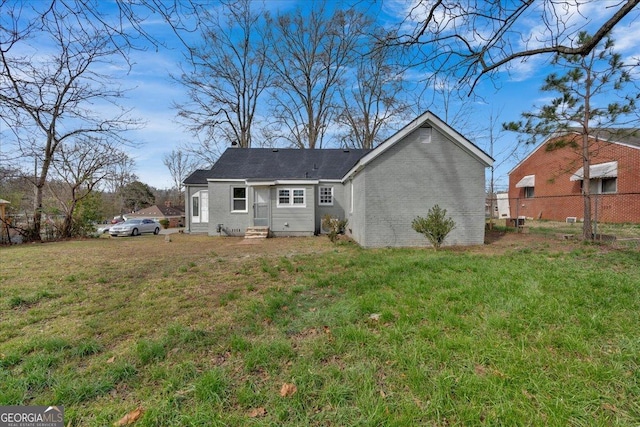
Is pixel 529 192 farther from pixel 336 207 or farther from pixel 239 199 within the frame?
pixel 239 199

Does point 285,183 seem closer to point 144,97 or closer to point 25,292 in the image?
point 144,97

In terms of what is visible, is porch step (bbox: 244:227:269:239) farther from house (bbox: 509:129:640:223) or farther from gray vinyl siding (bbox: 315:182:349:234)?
house (bbox: 509:129:640:223)

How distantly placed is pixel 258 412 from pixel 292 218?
43.3ft

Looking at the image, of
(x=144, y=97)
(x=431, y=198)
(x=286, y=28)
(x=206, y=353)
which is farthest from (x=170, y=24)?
(x=286, y=28)

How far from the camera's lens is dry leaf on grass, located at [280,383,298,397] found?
2.37m

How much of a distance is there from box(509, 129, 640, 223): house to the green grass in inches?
365

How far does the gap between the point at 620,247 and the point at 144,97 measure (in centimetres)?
1356

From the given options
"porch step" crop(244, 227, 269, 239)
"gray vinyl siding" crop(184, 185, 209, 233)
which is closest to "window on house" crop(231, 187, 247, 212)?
"porch step" crop(244, 227, 269, 239)

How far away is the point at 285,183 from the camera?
49.2 ft

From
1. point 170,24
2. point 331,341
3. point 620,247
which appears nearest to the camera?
point 170,24

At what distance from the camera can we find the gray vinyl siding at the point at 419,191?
34.2ft

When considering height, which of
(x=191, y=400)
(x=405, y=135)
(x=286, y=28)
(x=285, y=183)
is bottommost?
(x=191, y=400)

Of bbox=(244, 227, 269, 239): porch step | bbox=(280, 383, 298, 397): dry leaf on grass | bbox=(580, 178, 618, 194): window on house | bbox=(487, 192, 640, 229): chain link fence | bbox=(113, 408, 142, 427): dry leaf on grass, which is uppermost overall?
bbox=(580, 178, 618, 194): window on house

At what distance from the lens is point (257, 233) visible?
48.8 ft
